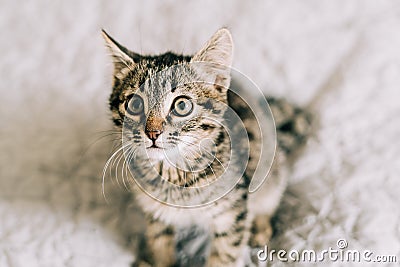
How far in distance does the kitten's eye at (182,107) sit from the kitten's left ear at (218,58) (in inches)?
2.6

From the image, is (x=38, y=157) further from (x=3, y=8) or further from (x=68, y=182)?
(x=3, y=8)

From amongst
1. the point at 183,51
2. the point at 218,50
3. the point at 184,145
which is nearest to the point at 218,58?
the point at 218,50

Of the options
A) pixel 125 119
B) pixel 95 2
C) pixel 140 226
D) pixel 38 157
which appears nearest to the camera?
pixel 125 119

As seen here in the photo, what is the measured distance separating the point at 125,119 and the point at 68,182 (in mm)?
262

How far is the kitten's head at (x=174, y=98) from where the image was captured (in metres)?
0.72

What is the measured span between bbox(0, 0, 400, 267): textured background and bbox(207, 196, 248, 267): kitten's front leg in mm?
79

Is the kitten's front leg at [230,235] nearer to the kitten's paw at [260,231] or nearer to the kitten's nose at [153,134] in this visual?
the kitten's paw at [260,231]

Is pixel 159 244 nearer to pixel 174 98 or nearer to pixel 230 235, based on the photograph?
pixel 230 235

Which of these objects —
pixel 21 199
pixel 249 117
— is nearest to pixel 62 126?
pixel 21 199

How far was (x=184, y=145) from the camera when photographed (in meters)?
0.74

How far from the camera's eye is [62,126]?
105 cm

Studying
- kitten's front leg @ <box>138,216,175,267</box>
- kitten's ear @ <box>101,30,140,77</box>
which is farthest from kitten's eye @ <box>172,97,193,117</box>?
kitten's front leg @ <box>138,216,175,267</box>

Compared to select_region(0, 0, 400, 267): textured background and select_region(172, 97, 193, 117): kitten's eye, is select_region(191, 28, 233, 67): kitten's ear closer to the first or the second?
select_region(172, 97, 193, 117): kitten's eye

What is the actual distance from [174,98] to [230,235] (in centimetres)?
28
